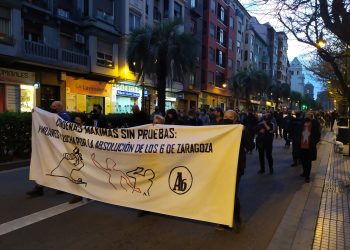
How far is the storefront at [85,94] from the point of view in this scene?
27141 mm

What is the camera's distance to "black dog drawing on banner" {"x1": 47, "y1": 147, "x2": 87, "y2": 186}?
654 cm

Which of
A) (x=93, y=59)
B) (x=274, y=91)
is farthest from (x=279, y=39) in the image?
(x=93, y=59)

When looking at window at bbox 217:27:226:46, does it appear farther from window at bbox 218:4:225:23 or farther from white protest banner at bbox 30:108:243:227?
white protest banner at bbox 30:108:243:227

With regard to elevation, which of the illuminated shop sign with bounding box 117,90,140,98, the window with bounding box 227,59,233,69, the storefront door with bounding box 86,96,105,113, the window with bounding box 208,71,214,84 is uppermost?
the window with bounding box 227,59,233,69

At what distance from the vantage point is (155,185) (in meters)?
5.75

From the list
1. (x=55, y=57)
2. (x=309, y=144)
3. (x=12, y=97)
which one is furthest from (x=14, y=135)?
(x=55, y=57)

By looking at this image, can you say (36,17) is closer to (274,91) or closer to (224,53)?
(224,53)

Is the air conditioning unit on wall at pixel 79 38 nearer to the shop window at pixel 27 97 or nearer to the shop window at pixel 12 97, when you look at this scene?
the shop window at pixel 27 97

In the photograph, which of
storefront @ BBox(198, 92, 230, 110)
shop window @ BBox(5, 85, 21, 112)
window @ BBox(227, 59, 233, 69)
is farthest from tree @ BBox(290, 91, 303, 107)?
shop window @ BBox(5, 85, 21, 112)

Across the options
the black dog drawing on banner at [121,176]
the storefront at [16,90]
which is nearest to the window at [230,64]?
the storefront at [16,90]

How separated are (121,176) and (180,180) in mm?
1008

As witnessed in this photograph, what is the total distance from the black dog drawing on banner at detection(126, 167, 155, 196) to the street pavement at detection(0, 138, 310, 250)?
0.58 metres

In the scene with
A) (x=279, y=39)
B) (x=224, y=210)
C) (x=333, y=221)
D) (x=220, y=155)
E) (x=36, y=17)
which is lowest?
(x=333, y=221)

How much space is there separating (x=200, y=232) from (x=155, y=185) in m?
0.92
